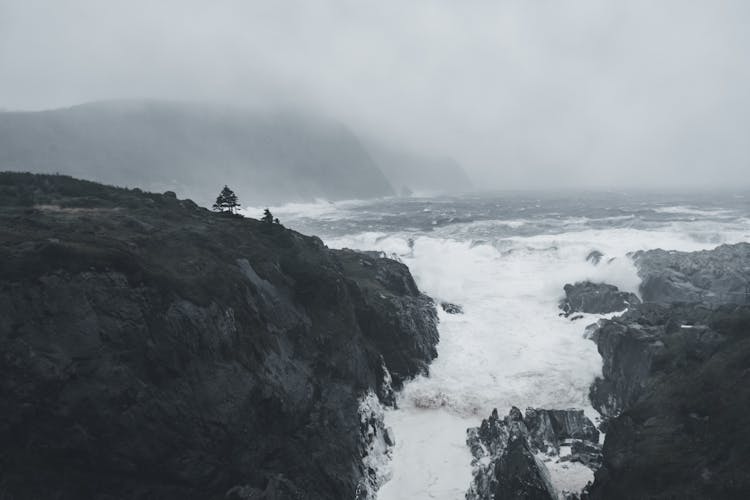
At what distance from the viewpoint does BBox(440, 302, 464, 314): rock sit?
141 feet

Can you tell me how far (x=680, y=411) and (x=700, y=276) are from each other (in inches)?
1237

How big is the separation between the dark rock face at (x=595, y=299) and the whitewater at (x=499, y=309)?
5.58 ft

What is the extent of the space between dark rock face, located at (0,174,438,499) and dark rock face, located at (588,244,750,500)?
1115 cm

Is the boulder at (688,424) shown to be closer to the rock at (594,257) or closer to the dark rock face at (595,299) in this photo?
the dark rock face at (595,299)

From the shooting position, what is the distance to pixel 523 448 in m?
18.0

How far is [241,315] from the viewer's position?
66.7 feet

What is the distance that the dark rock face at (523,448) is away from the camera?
17000mm

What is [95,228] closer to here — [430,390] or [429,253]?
[430,390]

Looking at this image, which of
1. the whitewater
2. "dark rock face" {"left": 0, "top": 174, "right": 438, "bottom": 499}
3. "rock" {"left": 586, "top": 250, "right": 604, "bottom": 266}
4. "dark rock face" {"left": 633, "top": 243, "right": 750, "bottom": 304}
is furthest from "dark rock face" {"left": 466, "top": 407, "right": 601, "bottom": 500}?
"rock" {"left": 586, "top": 250, "right": 604, "bottom": 266}

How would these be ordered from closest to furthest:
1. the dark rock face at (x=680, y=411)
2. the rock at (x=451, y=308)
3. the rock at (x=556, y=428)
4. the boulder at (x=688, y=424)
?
the boulder at (x=688, y=424), the dark rock face at (x=680, y=411), the rock at (x=556, y=428), the rock at (x=451, y=308)

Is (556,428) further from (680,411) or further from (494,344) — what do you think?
(494,344)

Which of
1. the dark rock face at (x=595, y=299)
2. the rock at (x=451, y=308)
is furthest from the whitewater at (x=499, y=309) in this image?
the dark rock face at (x=595, y=299)

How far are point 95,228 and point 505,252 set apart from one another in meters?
54.2

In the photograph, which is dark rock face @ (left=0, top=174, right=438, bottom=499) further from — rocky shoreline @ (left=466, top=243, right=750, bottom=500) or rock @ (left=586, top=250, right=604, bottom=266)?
rock @ (left=586, top=250, right=604, bottom=266)
